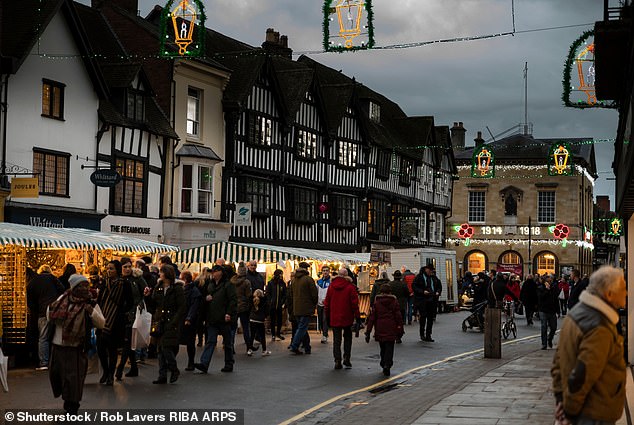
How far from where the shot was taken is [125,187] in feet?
100

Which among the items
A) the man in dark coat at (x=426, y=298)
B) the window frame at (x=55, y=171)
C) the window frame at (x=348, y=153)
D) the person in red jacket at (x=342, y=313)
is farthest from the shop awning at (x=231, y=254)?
the window frame at (x=348, y=153)

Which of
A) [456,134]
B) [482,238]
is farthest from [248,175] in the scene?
[456,134]

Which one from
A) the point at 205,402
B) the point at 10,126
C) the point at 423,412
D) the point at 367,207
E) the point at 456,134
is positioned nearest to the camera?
the point at 423,412

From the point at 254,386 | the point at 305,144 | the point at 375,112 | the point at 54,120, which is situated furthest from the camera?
the point at 375,112

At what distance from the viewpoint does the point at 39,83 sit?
26734 millimetres

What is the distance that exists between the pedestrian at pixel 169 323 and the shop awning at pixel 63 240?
333 cm

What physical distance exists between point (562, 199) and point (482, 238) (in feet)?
21.5

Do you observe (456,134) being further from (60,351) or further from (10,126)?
(60,351)

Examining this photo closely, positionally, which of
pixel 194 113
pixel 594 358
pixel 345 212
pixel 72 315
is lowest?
pixel 72 315

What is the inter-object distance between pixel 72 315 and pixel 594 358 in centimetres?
624

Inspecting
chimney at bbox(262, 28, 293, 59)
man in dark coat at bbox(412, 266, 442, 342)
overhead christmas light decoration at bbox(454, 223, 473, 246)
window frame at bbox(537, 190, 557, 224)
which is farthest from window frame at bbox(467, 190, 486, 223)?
man in dark coat at bbox(412, 266, 442, 342)

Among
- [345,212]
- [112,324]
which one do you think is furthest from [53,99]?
[345,212]

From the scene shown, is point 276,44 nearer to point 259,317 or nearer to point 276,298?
point 276,298

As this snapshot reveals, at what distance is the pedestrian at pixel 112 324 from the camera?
13.9m
